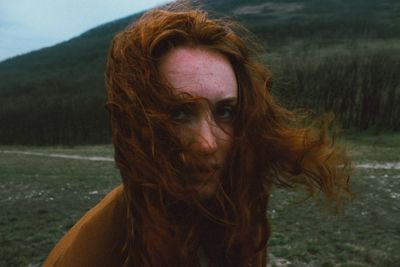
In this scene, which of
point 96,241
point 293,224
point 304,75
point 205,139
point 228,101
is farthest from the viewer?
point 304,75

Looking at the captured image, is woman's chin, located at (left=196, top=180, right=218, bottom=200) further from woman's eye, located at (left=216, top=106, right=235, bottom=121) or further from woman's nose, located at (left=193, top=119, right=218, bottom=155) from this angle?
woman's eye, located at (left=216, top=106, right=235, bottom=121)

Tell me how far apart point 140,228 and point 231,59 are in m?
0.63

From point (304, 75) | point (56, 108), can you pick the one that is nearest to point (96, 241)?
point (304, 75)

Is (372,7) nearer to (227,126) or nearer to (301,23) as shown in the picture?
(301,23)

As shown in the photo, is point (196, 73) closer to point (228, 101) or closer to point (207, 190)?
point (228, 101)

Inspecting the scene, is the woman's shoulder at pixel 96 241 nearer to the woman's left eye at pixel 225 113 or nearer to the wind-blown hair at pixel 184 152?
the wind-blown hair at pixel 184 152

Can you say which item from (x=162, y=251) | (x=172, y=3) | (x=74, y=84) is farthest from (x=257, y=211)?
(x=74, y=84)

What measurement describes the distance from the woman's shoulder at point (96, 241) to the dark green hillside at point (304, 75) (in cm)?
3387

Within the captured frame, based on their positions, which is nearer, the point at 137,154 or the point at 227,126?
the point at 137,154

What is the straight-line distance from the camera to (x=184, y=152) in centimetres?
135

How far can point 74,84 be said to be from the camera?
154750mm

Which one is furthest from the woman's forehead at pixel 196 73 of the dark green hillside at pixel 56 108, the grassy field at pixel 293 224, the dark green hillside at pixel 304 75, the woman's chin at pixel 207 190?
the dark green hillside at pixel 56 108

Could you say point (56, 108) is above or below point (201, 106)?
below

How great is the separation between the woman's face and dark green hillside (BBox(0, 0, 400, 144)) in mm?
33644
